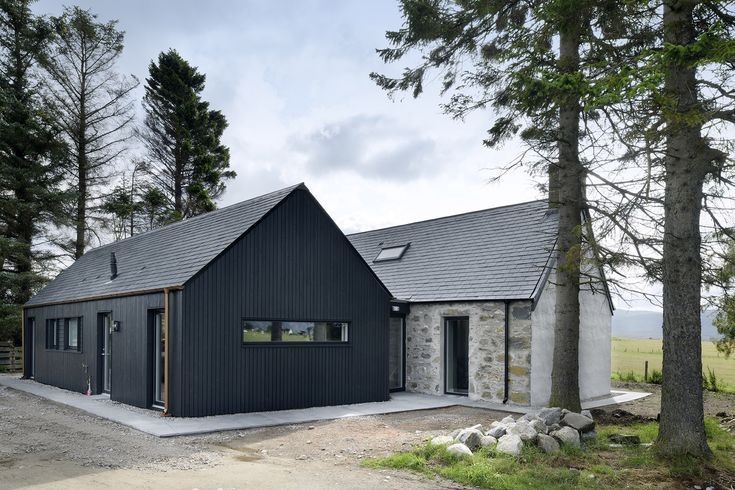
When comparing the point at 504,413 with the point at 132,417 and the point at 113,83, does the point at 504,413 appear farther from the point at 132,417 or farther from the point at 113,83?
the point at 113,83

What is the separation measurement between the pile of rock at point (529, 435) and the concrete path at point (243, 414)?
3.69 meters

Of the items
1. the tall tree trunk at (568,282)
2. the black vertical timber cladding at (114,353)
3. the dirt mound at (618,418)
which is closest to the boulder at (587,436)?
the tall tree trunk at (568,282)

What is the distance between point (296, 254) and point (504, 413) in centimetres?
574

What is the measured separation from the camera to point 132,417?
11.4m

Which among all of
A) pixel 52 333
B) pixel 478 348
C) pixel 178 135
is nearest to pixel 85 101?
pixel 178 135

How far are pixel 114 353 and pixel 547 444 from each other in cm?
1024

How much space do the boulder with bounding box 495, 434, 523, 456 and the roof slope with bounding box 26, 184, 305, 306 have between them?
6676mm

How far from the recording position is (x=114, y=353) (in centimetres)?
1404

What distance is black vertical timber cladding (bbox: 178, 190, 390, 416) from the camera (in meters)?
11.7

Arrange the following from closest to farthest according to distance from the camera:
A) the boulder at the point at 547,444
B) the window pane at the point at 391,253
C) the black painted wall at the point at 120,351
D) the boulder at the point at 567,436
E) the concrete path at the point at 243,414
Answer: the boulder at the point at 547,444, the boulder at the point at 567,436, the concrete path at the point at 243,414, the black painted wall at the point at 120,351, the window pane at the point at 391,253

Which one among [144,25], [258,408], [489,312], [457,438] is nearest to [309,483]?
[457,438]

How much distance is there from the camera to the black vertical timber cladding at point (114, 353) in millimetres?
12891

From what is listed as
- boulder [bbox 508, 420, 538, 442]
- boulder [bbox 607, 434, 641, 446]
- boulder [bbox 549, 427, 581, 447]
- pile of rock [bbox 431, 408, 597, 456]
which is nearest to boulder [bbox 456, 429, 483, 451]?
pile of rock [bbox 431, 408, 597, 456]

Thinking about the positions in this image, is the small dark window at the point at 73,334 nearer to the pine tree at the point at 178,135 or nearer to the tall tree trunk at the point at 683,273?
the pine tree at the point at 178,135
